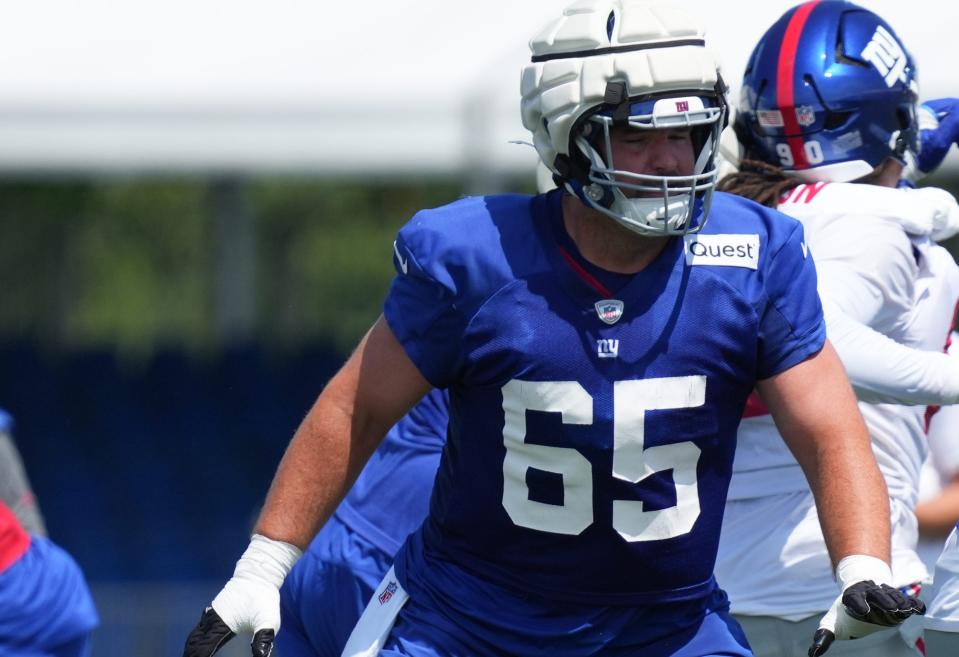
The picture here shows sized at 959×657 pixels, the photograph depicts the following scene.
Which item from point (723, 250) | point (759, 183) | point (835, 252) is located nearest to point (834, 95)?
point (759, 183)

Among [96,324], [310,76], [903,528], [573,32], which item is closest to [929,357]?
[903,528]

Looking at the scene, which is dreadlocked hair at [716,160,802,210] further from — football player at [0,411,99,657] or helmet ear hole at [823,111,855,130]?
football player at [0,411,99,657]

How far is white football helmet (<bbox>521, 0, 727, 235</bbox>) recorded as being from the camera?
2.87m

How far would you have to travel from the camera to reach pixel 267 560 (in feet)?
9.85

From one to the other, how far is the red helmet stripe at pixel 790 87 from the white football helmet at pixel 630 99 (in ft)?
2.17

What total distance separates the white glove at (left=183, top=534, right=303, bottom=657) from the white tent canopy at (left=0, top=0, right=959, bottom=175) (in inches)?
258

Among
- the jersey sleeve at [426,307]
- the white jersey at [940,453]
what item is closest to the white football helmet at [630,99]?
the jersey sleeve at [426,307]

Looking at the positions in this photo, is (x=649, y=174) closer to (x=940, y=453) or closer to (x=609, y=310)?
(x=609, y=310)

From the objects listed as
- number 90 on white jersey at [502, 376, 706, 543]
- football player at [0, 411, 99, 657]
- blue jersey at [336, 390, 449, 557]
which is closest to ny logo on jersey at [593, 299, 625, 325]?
number 90 on white jersey at [502, 376, 706, 543]

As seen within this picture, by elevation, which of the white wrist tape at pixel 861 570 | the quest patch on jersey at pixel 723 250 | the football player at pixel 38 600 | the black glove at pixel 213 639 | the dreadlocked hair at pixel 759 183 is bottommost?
the football player at pixel 38 600

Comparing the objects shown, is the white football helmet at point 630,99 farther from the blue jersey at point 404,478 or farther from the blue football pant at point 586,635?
the blue jersey at point 404,478

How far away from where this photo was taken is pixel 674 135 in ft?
9.61

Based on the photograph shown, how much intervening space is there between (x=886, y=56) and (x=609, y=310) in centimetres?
111

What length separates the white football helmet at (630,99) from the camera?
9.41ft
